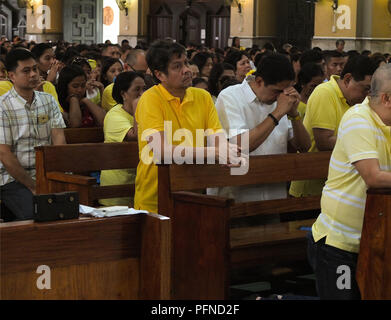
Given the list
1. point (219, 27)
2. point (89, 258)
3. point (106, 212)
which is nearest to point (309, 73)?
point (106, 212)

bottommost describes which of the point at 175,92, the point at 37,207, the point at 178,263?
the point at 178,263

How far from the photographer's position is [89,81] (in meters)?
9.16

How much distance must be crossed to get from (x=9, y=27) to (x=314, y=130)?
30955 mm

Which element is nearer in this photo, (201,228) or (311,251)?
(311,251)

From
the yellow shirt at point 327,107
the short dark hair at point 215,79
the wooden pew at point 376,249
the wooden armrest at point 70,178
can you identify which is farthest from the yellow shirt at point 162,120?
the short dark hair at point 215,79

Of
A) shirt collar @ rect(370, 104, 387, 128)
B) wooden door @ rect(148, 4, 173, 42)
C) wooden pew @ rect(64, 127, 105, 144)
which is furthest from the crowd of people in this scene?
wooden door @ rect(148, 4, 173, 42)

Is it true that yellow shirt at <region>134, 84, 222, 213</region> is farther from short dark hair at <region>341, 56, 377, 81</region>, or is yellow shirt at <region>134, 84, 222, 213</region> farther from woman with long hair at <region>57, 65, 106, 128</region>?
woman with long hair at <region>57, 65, 106, 128</region>

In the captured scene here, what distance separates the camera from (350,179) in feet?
12.2

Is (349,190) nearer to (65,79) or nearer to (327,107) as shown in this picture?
(327,107)

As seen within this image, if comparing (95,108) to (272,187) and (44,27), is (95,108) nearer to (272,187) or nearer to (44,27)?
(272,187)

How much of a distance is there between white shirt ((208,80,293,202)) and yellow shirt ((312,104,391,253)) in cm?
136

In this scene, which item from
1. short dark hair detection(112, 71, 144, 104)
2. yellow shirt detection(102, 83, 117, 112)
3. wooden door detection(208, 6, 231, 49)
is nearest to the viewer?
short dark hair detection(112, 71, 144, 104)

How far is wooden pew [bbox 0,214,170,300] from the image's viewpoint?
9.77 feet

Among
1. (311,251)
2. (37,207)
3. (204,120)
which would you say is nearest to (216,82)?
(204,120)
